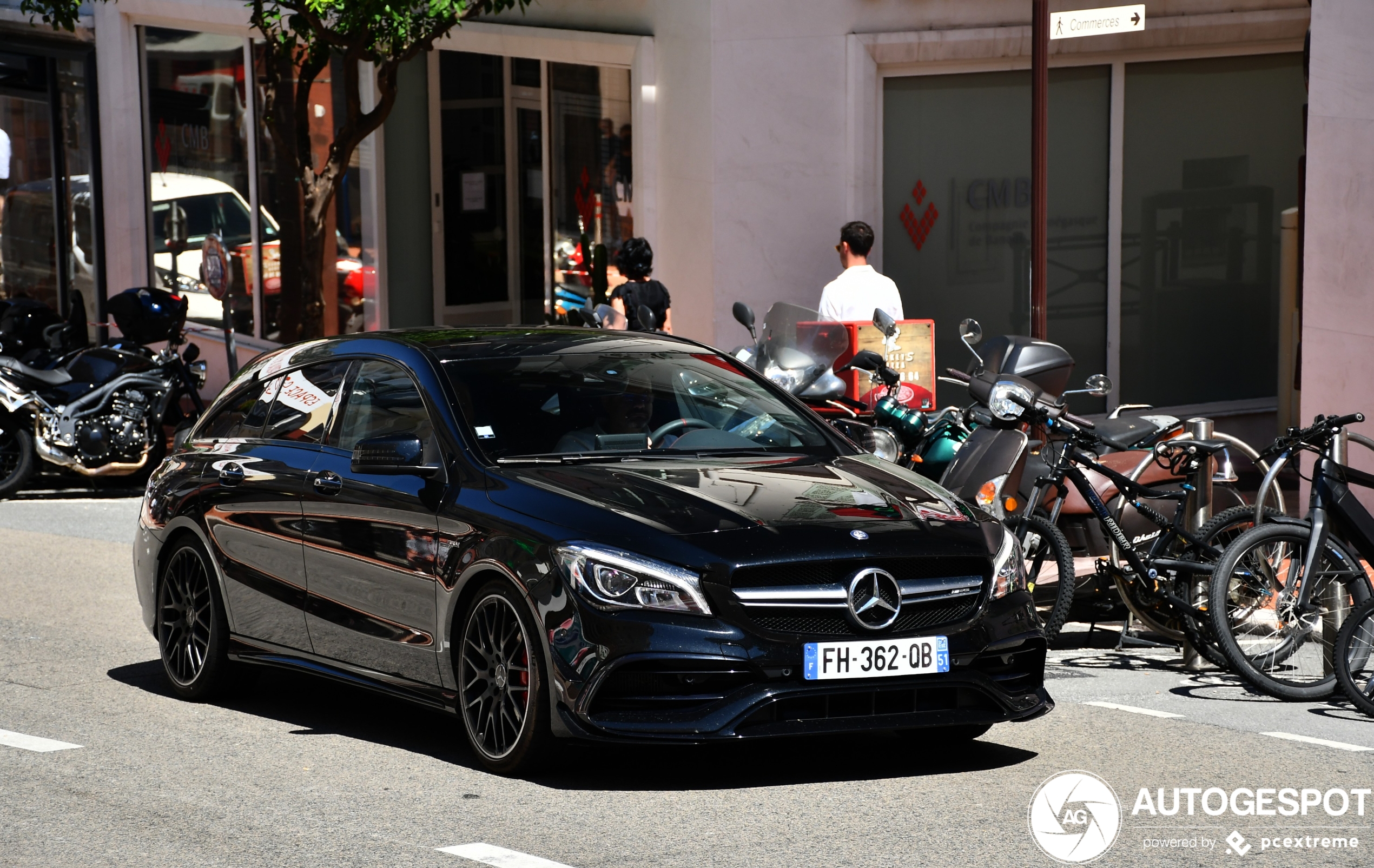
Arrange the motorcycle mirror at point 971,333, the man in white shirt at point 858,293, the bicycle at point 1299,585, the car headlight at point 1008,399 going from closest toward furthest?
the bicycle at point 1299,585 → the car headlight at point 1008,399 → the motorcycle mirror at point 971,333 → the man in white shirt at point 858,293

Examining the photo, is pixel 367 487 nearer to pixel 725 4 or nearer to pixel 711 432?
pixel 711 432

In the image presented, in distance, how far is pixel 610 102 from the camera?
1784cm

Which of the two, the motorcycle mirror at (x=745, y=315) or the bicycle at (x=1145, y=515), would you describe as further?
the motorcycle mirror at (x=745, y=315)

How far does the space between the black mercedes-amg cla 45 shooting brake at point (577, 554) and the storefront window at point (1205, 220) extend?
8894 millimetres

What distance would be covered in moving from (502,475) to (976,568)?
5.31 ft

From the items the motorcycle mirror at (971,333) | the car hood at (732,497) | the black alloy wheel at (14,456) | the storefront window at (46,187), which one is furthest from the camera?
the storefront window at (46,187)

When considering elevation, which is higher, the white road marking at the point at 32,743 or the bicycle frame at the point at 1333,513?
the bicycle frame at the point at 1333,513

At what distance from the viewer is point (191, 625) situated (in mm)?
8305

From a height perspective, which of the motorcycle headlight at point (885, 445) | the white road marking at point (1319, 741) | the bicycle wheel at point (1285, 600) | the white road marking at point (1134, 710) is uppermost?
the motorcycle headlight at point (885, 445)

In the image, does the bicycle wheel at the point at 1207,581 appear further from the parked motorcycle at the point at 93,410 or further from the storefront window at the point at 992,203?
the parked motorcycle at the point at 93,410

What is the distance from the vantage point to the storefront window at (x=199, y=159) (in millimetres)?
20562

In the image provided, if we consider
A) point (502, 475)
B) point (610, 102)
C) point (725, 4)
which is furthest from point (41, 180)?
point (502, 475)

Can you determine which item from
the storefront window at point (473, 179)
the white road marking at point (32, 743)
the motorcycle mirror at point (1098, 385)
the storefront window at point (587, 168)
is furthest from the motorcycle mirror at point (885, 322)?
the storefront window at point (473, 179)

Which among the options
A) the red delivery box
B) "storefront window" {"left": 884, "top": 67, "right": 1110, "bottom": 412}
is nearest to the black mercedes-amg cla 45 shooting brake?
the red delivery box
